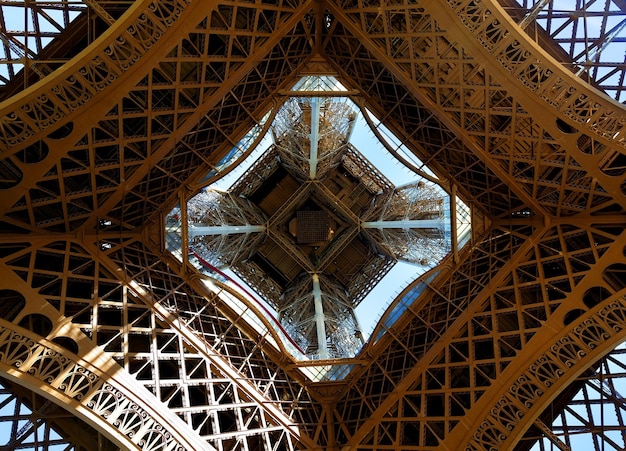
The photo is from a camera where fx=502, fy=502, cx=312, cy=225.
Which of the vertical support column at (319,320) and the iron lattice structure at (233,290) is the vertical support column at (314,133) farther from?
the vertical support column at (319,320)

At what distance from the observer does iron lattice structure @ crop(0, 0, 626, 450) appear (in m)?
9.65

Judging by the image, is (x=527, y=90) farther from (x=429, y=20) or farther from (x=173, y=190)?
(x=173, y=190)

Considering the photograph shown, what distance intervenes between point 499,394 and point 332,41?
9.11m

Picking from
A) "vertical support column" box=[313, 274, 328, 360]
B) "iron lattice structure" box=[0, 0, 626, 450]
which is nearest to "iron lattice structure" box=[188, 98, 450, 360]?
"vertical support column" box=[313, 274, 328, 360]

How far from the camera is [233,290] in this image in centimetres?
1263

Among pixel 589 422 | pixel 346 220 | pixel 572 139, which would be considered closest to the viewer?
pixel 572 139

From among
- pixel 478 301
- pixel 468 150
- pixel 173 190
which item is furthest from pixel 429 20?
pixel 173 190

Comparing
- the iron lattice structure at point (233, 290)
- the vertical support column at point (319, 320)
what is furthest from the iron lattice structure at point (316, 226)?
the iron lattice structure at point (233, 290)

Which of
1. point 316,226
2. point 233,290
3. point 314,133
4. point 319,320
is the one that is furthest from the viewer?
point 316,226

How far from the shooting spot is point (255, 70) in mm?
12062

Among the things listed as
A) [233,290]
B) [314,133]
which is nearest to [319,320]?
[233,290]

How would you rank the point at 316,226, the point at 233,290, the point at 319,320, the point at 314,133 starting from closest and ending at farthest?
the point at 233,290
the point at 319,320
the point at 314,133
the point at 316,226

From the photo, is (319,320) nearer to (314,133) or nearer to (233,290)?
(233,290)

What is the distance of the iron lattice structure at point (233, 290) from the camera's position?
9.65 metres
